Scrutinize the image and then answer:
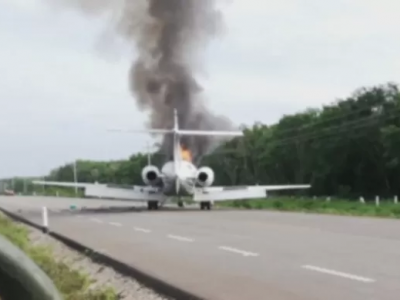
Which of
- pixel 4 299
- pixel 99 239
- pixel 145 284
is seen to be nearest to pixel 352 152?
pixel 99 239

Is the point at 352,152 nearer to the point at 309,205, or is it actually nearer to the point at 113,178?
the point at 309,205

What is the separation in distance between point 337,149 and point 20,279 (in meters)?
68.9

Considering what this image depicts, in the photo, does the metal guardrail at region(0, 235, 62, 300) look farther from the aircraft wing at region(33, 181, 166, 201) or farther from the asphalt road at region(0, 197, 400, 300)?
the aircraft wing at region(33, 181, 166, 201)

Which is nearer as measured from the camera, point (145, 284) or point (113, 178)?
point (145, 284)

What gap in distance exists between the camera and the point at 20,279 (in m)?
1.33

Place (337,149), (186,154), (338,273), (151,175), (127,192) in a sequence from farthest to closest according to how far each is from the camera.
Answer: (337,149), (186,154), (127,192), (151,175), (338,273)

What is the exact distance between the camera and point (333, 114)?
7312cm

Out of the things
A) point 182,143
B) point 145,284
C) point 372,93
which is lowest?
point 145,284

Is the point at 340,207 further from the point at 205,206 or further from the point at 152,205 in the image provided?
the point at 152,205

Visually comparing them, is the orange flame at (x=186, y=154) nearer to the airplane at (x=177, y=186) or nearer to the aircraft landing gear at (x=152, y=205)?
the airplane at (x=177, y=186)

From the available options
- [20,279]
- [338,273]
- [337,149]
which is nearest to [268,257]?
[338,273]

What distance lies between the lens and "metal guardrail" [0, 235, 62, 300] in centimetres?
132

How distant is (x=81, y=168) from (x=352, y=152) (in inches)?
4382

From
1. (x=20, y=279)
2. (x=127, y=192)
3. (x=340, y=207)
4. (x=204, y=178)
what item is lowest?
(x=340, y=207)
